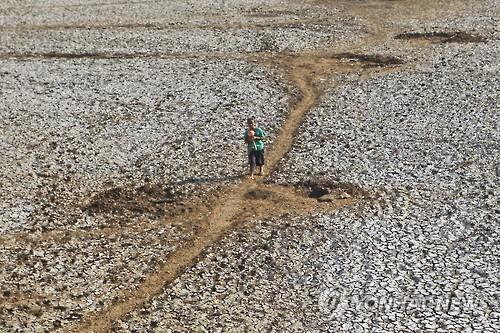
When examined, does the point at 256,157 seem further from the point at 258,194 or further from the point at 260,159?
the point at 258,194

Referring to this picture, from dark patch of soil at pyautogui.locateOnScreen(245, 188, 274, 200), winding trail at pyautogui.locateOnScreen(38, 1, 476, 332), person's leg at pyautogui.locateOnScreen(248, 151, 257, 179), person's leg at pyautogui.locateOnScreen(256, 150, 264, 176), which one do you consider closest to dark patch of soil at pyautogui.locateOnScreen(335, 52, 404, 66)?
winding trail at pyautogui.locateOnScreen(38, 1, 476, 332)

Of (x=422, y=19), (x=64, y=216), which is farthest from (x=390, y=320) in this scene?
(x=422, y=19)

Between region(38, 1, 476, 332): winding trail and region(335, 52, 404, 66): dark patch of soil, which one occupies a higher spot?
region(335, 52, 404, 66): dark patch of soil

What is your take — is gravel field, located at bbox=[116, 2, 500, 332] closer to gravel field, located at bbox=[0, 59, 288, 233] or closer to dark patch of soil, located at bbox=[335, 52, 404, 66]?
gravel field, located at bbox=[0, 59, 288, 233]

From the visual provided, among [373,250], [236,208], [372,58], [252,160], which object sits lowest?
[373,250]

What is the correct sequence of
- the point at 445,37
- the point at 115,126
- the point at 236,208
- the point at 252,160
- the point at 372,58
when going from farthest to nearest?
the point at 445,37 → the point at 372,58 → the point at 115,126 → the point at 252,160 → the point at 236,208

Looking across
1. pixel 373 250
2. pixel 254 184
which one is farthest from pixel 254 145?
pixel 373 250
